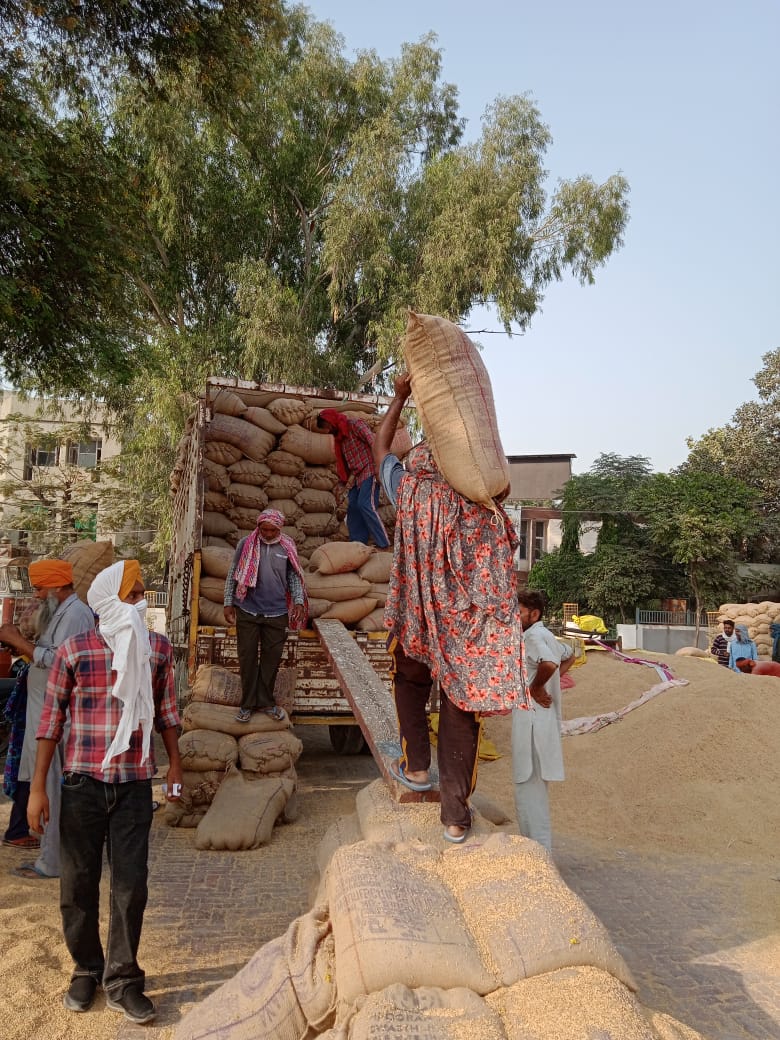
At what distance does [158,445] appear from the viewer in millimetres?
17484

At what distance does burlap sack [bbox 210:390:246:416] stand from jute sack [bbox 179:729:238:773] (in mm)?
3193

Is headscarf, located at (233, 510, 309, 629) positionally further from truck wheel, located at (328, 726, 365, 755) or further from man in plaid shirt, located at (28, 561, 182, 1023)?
man in plaid shirt, located at (28, 561, 182, 1023)

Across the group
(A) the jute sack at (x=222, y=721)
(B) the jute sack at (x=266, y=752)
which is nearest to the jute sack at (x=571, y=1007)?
(B) the jute sack at (x=266, y=752)

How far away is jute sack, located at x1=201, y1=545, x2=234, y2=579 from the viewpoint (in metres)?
6.16

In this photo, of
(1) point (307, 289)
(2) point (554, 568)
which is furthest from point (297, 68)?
(2) point (554, 568)

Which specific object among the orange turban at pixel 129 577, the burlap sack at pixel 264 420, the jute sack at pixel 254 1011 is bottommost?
the jute sack at pixel 254 1011

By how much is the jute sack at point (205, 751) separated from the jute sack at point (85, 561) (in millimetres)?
1217

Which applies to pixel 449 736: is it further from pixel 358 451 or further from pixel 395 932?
pixel 358 451

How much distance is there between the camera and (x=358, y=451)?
7.00 m

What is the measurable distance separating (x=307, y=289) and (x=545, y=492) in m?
18.9

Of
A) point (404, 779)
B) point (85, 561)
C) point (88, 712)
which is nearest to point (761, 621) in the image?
point (85, 561)

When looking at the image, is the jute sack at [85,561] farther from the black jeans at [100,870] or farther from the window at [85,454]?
the window at [85,454]

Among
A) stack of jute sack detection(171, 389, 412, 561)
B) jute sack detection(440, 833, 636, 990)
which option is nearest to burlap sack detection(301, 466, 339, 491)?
stack of jute sack detection(171, 389, 412, 561)

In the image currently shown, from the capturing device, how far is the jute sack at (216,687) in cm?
559
